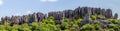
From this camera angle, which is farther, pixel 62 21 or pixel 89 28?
pixel 62 21

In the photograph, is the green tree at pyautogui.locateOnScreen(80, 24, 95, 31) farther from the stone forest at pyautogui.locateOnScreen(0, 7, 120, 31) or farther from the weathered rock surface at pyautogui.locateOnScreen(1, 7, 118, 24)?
the weathered rock surface at pyautogui.locateOnScreen(1, 7, 118, 24)

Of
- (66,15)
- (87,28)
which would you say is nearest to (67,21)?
(66,15)

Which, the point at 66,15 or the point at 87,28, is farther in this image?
the point at 66,15

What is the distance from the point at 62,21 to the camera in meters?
171

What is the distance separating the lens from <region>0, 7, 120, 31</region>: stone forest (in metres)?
159

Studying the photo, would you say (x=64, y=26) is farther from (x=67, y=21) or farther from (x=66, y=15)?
(x=66, y=15)

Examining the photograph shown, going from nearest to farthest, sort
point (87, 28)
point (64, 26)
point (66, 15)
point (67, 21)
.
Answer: point (87, 28) → point (64, 26) → point (67, 21) → point (66, 15)

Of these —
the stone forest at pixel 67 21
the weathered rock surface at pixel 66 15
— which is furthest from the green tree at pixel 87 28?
the weathered rock surface at pixel 66 15

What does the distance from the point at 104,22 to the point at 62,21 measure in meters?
16.8

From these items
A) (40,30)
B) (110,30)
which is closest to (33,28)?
(40,30)

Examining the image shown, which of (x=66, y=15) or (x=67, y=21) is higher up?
(x=66, y=15)

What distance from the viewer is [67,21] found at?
170m

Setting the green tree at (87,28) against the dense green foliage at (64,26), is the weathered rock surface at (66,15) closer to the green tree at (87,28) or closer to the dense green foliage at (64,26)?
the dense green foliage at (64,26)

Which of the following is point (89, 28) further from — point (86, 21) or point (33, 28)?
point (33, 28)
